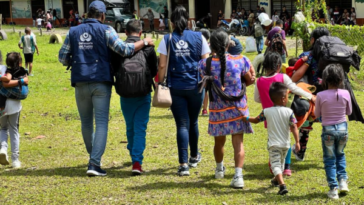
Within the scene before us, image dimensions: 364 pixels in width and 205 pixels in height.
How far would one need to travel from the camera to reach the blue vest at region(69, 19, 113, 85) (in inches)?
237

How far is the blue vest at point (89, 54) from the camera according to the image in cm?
602

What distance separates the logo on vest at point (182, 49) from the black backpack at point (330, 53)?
1512mm

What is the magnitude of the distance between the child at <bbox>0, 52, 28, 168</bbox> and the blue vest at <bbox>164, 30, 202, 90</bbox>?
1976 millimetres

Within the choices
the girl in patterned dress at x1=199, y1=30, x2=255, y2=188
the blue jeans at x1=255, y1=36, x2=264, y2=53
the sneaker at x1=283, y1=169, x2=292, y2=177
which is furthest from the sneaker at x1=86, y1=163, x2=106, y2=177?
the blue jeans at x1=255, y1=36, x2=264, y2=53

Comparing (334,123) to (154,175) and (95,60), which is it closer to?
(154,175)

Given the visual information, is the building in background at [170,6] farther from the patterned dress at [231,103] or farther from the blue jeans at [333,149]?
the blue jeans at [333,149]

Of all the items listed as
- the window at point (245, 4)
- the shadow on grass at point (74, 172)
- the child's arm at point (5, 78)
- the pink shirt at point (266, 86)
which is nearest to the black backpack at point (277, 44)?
the shadow on grass at point (74, 172)

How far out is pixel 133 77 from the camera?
5984mm

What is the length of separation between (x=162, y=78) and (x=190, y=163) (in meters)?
1.21

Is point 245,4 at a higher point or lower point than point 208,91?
higher

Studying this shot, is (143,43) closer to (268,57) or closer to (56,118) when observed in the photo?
(268,57)

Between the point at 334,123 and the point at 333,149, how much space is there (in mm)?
254

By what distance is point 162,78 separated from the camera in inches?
232

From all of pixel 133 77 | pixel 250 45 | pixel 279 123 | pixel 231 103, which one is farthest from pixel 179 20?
pixel 250 45
